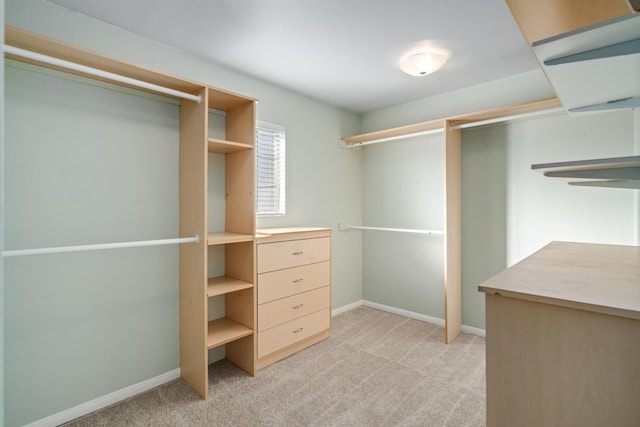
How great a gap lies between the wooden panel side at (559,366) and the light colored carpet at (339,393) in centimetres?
106

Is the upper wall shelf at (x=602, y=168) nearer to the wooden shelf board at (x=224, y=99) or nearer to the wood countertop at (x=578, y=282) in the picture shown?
the wood countertop at (x=578, y=282)

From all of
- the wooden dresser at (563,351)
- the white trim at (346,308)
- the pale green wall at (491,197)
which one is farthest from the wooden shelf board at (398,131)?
the wooden dresser at (563,351)

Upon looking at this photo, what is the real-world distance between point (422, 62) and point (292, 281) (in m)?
2.01

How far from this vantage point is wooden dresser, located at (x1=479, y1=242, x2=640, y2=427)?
843mm

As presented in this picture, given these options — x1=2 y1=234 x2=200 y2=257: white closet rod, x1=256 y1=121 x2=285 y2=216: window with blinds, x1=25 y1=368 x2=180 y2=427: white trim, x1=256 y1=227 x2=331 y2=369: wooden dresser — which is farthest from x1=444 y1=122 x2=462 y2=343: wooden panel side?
x1=25 y1=368 x2=180 y2=427: white trim

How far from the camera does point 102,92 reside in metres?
1.98

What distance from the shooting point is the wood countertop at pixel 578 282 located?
2.88 ft

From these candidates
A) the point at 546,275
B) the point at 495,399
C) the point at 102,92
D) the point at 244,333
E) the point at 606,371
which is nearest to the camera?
the point at 606,371

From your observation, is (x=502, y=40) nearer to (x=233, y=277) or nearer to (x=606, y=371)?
(x=606, y=371)

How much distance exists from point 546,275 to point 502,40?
5.95 feet

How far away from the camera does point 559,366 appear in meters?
0.93

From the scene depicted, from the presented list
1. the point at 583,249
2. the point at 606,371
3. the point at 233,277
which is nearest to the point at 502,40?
the point at 583,249

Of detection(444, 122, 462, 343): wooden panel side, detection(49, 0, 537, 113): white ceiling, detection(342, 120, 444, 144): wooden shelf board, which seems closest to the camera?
detection(49, 0, 537, 113): white ceiling

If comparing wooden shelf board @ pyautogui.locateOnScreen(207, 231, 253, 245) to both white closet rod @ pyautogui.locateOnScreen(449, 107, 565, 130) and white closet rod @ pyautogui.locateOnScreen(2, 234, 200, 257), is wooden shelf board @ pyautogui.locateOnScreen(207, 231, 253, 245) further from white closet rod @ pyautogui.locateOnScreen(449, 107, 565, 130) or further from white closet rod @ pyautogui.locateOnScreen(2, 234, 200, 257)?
white closet rod @ pyautogui.locateOnScreen(449, 107, 565, 130)
